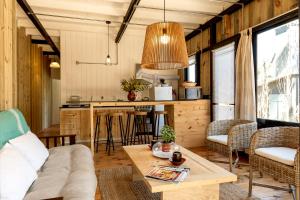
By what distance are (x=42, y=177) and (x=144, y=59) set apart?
1498mm

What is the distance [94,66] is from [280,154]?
199 inches

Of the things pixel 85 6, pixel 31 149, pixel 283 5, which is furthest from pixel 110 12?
pixel 31 149

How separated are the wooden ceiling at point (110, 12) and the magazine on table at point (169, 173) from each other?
125 inches

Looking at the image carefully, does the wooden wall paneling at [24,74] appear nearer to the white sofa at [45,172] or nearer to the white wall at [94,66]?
the white wall at [94,66]

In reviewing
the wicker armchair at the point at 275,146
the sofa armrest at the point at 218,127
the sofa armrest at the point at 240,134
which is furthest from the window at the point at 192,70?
the wicker armchair at the point at 275,146

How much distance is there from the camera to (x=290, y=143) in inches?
100

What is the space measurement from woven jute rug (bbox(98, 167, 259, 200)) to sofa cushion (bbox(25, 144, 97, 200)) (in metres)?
0.50

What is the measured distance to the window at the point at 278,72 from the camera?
3027mm

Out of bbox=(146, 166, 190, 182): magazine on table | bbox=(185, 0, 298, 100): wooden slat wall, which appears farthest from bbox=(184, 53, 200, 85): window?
bbox=(146, 166, 190, 182): magazine on table

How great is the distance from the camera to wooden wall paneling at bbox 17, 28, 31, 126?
16.2 feet

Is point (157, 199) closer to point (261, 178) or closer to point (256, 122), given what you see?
point (261, 178)

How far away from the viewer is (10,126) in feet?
6.93

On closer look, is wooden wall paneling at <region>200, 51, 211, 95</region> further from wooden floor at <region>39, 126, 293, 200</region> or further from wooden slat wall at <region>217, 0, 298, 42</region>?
wooden floor at <region>39, 126, 293, 200</region>

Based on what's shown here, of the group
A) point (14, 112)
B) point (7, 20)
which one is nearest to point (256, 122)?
point (14, 112)
